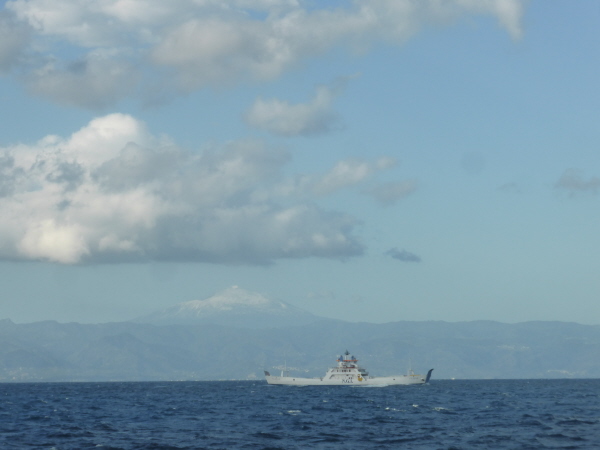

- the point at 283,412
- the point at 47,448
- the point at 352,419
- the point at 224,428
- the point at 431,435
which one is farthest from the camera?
the point at 283,412

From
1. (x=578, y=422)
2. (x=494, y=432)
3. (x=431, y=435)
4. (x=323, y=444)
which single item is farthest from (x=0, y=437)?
(x=578, y=422)

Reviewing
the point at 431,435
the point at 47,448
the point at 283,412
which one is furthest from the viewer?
the point at 283,412

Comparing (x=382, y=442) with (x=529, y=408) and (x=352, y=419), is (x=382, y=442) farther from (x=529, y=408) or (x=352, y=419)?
(x=529, y=408)

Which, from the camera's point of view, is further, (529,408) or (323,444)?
(529,408)

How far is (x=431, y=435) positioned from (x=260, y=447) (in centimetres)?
2465

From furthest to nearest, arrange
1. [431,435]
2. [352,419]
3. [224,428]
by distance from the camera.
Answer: [352,419] < [224,428] < [431,435]

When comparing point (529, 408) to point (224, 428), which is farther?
point (529, 408)

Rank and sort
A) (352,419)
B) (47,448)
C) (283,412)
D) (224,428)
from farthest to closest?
(283,412) < (352,419) < (224,428) < (47,448)

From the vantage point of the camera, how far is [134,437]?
101 metres

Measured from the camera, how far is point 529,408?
500 ft

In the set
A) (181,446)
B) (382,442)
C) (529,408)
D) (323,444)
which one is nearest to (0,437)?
(181,446)

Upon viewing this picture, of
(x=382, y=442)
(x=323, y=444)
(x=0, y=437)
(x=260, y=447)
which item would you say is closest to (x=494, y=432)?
(x=382, y=442)

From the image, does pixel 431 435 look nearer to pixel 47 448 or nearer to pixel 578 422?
pixel 578 422

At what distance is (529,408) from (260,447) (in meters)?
81.2
